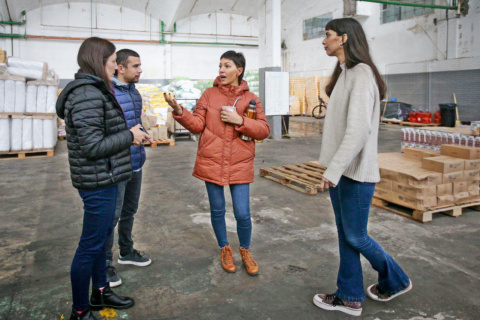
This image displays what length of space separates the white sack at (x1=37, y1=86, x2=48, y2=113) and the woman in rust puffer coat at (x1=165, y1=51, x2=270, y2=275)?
21.5 feet

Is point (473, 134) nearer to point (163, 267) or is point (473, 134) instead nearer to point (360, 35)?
point (360, 35)

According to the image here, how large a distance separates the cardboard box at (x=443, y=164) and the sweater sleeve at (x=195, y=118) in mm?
2863

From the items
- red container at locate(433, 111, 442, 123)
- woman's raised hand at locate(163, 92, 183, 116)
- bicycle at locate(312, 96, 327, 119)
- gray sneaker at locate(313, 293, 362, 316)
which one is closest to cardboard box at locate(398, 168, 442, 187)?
gray sneaker at locate(313, 293, 362, 316)

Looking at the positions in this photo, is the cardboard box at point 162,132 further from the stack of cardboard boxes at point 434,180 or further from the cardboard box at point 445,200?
the cardboard box at point 445,200

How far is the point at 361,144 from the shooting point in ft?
7.13

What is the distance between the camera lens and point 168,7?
18484 millimetres

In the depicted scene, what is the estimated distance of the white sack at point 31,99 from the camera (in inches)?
324

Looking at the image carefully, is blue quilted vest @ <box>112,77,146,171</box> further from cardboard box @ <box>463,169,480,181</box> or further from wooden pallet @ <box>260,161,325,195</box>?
cardboard box @ <box>463,169,480,181</box>

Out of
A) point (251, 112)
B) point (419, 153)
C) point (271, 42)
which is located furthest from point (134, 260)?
point (271, 42)

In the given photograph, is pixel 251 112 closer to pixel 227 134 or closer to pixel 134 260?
pixel 227 134

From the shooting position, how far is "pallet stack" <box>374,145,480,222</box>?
434cm

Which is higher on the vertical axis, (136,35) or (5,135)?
(136,35)

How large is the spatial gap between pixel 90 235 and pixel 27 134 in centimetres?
738

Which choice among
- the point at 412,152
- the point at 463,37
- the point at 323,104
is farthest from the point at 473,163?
the point at 323,104
